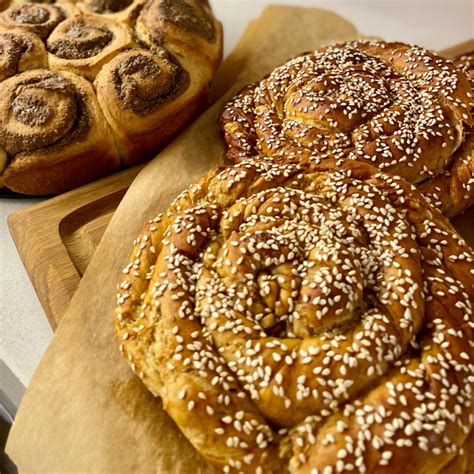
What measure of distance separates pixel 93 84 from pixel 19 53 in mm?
414

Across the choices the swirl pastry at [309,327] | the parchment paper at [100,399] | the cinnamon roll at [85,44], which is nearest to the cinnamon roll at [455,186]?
the swirl pastry at [309,327]

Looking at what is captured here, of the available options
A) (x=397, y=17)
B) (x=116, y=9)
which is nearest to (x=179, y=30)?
(x=116, y=9)

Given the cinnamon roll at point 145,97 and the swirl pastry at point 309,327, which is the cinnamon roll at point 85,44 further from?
the swirl pastry at point 309,327

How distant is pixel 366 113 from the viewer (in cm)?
286

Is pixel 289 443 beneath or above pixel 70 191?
beneath

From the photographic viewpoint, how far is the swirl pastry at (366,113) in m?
2.74

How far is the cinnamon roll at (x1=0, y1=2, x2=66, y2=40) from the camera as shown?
125 inches

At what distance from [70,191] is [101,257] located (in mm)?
601

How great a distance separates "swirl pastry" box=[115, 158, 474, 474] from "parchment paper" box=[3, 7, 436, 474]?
143 mm

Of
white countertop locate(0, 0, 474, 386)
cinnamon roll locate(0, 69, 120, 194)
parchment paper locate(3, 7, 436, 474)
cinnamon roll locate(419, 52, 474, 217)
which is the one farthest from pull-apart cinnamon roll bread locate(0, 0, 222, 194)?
cinnamon roll locate(419, 52, 474, 217)

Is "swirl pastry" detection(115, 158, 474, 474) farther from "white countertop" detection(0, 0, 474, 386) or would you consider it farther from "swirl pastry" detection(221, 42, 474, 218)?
"white countertop" detection(0, 0, 474, 386)

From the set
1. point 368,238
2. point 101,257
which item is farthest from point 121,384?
point 368,238

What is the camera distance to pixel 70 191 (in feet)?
9.87

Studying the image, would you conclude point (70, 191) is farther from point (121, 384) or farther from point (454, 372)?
point (454, 372)
